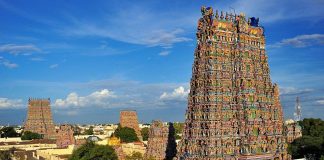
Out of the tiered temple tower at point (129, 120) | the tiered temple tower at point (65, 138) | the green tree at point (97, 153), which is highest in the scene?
the tiered temple tower at point (129, 120)

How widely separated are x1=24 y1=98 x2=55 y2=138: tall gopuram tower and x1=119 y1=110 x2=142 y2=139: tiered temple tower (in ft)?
57.2

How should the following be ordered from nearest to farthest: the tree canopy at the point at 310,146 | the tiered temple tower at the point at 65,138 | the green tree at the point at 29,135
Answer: the tree canopy at the point at 310,146 < the tiered temple tower at the point at 65,138 < the green tree at the point at 29,135

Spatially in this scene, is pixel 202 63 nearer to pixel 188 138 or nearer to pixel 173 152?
pixel 188 138

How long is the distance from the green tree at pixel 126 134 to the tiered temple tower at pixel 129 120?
6.47 metres

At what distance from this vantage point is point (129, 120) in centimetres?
9662

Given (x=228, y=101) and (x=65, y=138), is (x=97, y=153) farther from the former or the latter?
(x=65, y=138)

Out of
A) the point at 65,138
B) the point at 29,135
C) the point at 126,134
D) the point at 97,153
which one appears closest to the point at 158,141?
the point at 97,153

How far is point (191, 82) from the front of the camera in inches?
1559

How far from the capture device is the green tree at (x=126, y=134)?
85125mm

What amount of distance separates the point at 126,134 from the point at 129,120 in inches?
406

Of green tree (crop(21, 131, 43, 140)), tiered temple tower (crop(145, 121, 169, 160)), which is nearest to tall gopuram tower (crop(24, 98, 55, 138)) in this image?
green tree (crop(21, 131, 43, 140))

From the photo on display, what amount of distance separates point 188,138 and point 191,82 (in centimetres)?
543

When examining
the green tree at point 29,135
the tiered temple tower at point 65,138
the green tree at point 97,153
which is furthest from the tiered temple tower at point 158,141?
the green tree at point 29,135

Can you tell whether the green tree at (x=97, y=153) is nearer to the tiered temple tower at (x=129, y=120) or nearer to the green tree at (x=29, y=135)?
the tiered temple tower at (x=129, y=120)
